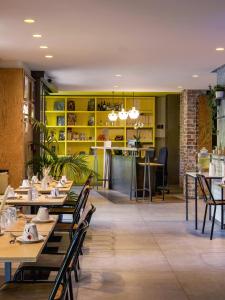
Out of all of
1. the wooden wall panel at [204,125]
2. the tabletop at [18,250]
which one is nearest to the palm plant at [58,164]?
the wooden wall panel at [204,125]

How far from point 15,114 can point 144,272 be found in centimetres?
425

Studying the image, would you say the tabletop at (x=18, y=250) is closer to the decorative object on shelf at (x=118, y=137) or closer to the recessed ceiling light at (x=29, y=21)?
the recessed ceiling light at (x=29, y=21)

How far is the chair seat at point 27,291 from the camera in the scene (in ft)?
11.2

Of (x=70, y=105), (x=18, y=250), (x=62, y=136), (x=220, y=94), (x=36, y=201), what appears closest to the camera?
(x=18, y=250)

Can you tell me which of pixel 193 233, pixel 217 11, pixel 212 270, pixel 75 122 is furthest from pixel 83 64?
pixel 75 122

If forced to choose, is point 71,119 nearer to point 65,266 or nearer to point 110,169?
point 110,169

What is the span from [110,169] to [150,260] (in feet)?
28.4

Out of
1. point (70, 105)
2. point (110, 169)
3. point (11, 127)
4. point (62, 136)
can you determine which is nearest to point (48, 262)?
point (11, 127)

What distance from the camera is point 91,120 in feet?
54.4

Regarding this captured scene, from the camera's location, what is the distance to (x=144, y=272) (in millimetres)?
5684

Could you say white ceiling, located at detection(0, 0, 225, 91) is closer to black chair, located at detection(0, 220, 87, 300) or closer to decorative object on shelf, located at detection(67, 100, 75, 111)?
black chair, located at detection(0, 220, 87, 300)

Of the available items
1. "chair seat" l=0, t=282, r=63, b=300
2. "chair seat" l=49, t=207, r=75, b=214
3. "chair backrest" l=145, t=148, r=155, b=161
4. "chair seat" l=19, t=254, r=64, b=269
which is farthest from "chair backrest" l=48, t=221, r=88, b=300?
"chair backrest" l=145, t=148, r=155, b=161

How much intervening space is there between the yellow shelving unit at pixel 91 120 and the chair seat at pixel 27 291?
1273 cm

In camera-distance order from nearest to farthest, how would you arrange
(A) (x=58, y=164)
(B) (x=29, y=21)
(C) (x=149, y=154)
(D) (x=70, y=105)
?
(B) (x=29, y=21), (A) (x=58, y=164), (C) (x=149, y=154), (D) (x=70, y=105)
